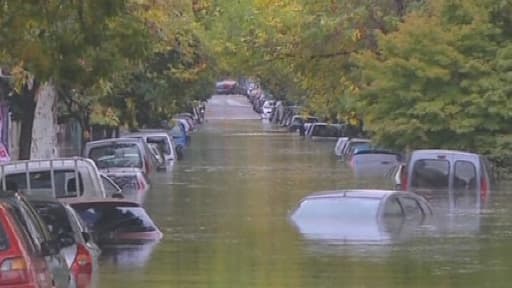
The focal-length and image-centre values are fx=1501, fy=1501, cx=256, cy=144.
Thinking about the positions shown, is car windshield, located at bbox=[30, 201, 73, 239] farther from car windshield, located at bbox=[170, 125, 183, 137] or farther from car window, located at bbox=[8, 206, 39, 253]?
car windshield, located at bbox=[170, 125, 183, 137]

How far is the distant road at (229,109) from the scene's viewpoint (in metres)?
142

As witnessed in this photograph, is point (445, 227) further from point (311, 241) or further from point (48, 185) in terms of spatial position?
point (48, 185)

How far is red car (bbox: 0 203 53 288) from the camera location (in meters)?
12.3

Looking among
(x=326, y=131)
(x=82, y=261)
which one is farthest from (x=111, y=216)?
(x=326, y=131)

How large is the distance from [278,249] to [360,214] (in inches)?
130

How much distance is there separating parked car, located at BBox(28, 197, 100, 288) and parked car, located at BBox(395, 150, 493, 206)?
734 inches

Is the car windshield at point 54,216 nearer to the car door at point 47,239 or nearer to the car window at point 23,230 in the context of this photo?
the car door at point 47,239

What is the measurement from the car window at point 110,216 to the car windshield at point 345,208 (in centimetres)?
481

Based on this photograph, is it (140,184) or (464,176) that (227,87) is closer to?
(140,184)

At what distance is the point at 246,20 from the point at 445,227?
923 inches

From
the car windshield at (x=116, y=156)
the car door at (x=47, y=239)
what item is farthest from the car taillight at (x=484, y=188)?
the car door at (x=47, y=239)

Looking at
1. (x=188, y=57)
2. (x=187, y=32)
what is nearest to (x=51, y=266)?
(x=187, y=32)

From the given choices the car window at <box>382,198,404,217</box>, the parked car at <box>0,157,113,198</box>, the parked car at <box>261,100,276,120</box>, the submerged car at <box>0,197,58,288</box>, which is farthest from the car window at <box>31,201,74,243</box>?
the parked car at <box>261,100,276,120</box>

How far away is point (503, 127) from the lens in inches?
1667
